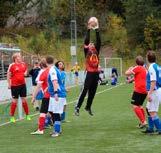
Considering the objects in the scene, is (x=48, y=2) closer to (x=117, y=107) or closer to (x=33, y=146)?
(x=117, y=107)

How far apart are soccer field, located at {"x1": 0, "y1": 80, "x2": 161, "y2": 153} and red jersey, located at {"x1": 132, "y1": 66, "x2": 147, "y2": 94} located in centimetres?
102

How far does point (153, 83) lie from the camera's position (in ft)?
42.7

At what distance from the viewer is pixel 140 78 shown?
48.2 ft

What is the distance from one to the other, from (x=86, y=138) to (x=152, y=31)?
6240 centimetres

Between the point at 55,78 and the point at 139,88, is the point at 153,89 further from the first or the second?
the point at 55,78

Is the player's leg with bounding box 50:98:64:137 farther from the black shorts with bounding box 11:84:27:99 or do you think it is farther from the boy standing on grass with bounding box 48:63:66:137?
the black shorts with bounding box 11:84:27:99

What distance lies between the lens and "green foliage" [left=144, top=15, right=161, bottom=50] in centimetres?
7438

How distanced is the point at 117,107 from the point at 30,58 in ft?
67.0

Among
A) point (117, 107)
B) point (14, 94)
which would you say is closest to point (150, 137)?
point (14, 94)

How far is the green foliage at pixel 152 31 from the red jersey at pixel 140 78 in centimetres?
5988

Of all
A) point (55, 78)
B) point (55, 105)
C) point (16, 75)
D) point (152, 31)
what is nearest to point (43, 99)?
point (55, 105)

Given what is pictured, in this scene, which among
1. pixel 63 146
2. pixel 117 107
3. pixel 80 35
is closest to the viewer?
pixel 63 146

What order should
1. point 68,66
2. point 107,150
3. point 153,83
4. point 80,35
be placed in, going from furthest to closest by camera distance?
1. point 80,35
2. point 68,66
3. point 153,83
4. point 107,150

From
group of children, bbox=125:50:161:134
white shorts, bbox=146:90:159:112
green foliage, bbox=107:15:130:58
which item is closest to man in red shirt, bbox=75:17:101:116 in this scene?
group of children, bbox=125:50:161:134
